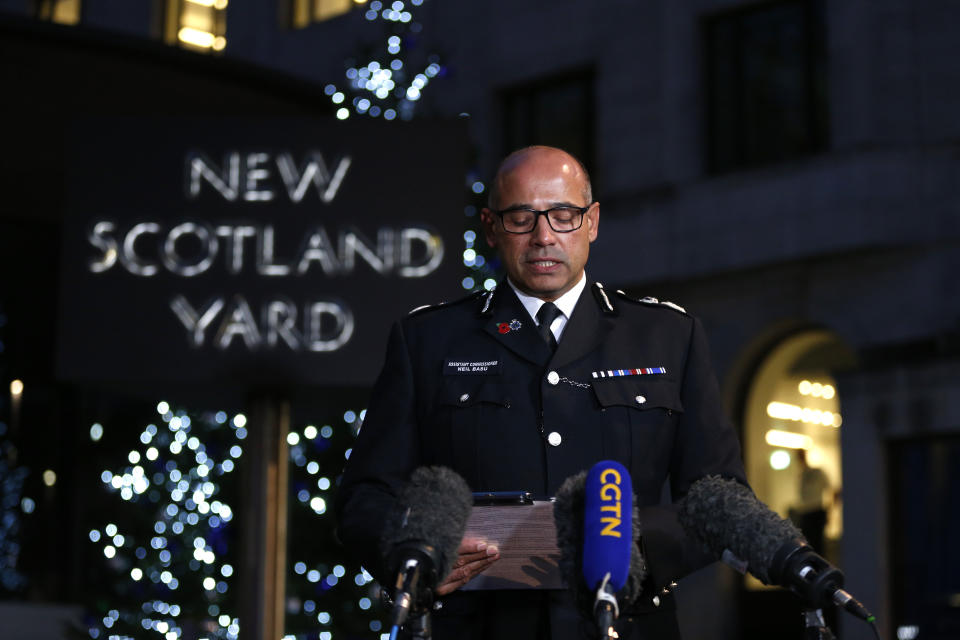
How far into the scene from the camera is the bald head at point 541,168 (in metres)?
3.57

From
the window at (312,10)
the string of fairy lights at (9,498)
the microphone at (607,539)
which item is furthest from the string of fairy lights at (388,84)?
the window at (312,10)

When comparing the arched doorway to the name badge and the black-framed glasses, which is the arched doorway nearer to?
the name badge

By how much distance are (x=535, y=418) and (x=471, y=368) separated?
22cm

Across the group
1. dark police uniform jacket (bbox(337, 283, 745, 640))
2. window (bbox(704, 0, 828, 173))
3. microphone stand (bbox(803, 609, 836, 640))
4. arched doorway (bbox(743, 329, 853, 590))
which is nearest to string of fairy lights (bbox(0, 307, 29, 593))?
arched doorway (bbox(743, 329, 853, 590))

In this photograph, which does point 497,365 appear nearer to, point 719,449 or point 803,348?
point 719,449

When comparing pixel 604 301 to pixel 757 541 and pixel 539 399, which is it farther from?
pixel 757 541

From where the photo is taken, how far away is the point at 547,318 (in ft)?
12.2

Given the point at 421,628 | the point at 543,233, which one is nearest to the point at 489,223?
the point at 543,233

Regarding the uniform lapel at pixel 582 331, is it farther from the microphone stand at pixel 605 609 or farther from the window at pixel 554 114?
the window at pixel 554 114

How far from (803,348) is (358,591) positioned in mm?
9666

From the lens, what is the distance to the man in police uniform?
3.46m

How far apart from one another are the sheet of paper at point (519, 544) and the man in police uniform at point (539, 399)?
0.34 ft

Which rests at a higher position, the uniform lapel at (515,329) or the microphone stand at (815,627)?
the uniform lapel at (515,329)

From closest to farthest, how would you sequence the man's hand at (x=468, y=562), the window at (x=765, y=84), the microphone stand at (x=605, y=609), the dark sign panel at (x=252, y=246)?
the microphone stand at (x=605, y=609) → the man's hand at (x=468, y=562) → the dark sign panel at (x=252, y=246) → the window at (x=765, y=84)
